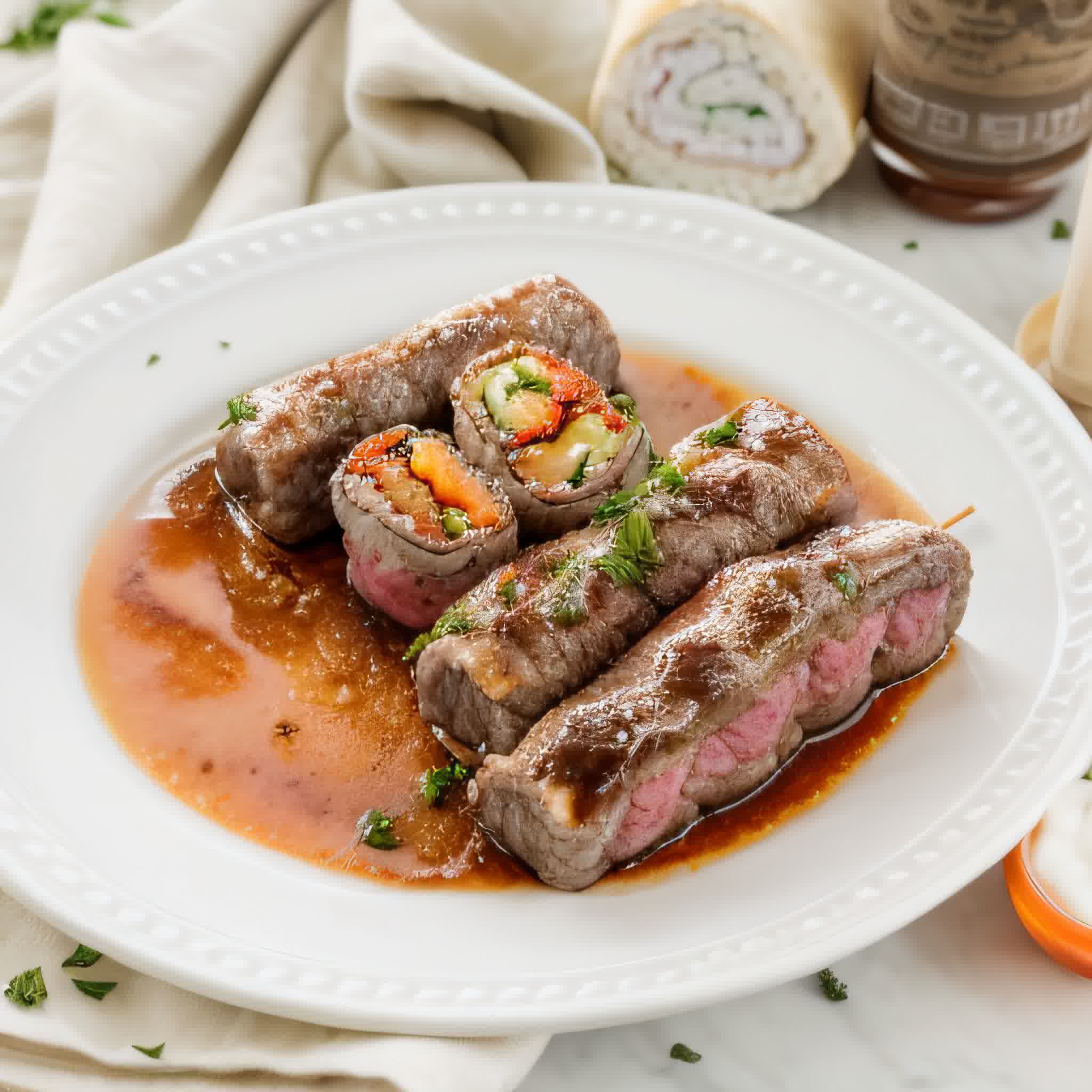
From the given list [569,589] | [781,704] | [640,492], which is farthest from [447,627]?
[781,704]

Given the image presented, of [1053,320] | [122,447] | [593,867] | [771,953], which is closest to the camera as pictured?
[771,953]

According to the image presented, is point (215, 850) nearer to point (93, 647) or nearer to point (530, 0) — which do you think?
point (93, 647)

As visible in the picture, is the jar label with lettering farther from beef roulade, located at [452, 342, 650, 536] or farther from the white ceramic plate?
beef roulade, located at [452, 342, 650, 536]

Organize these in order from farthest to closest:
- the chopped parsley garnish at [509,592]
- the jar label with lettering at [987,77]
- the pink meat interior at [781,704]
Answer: the jar label with lettering at [987,77] → the chopped parsley garnish at [509,592] → the pink meat interior at [781,704]

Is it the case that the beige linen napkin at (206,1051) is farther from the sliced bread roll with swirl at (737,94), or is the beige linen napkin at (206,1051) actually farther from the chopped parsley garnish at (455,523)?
the sliced bread roll with swirl at (737,94)

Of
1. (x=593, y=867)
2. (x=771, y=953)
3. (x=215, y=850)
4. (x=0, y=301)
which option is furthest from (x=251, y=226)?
(x=771, y=953)

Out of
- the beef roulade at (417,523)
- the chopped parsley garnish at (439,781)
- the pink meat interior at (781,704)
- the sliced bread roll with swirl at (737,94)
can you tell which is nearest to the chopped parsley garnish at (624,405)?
the beef roulade at (417,523)
